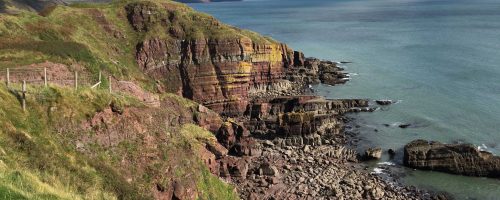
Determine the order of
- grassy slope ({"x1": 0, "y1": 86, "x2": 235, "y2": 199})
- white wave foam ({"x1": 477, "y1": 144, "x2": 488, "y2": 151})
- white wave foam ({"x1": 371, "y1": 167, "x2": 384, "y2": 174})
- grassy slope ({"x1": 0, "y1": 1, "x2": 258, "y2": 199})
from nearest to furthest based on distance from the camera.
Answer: grassy slope ({"x1": 0, "y1": 1, "x2": 258, "y2": 199}) < grassy slope ({"x1": 0, "y1": 86, "x2": 235, "y2": 199}) < white wave foam ({"x1": 371, "y1": 167, "x2": 384, "y2": 174}) < white wave foam ({"x1": 477, "y1": 144, "x2": 488, "y2": 151})

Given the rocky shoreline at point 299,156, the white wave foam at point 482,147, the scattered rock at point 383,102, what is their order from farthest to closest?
1. the scattered rock at point 383,102
2. the white wave foam at point 482,147
3. the rocky shoreline at point 299,156

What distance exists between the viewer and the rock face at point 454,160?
63.5m

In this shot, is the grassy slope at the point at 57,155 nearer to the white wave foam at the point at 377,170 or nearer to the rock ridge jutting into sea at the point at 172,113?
the rock ridge jutting into sea at the point at 172,113

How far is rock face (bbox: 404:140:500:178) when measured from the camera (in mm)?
63500

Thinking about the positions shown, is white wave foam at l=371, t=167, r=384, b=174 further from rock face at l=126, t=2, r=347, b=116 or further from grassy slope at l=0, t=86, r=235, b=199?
grassy slope at l=0, t=86, r=235, b=199

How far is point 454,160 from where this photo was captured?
64.9m

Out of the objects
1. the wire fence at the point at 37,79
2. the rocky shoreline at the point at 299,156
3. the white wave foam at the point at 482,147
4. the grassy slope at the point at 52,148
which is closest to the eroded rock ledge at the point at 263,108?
the rocky shoreline at the point at 299,156

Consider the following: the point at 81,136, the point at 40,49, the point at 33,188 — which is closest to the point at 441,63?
the point at 40,49

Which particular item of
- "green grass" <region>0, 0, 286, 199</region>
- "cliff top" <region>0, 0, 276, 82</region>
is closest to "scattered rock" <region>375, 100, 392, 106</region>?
"cliff top" <region>0, 0, 276, 82</region>

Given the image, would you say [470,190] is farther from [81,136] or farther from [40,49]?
[40,49]

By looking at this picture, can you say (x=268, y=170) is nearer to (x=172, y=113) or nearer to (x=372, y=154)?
(x=172, y=113)

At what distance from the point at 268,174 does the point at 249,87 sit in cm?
4075

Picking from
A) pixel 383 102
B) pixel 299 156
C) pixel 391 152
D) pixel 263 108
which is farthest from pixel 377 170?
pixel 383 102

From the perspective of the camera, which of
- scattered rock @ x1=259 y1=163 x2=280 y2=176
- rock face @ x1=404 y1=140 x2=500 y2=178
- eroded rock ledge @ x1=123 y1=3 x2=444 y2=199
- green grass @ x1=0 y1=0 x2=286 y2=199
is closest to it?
green grass @ x1=0 y1=0 x2=286 y2=199
